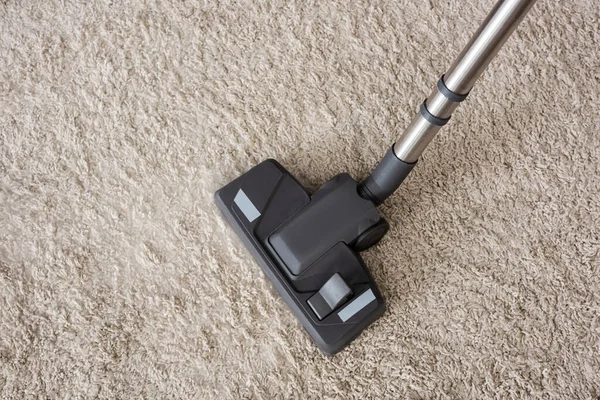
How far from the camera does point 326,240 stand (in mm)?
873

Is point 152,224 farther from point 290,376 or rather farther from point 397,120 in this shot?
point 397,120

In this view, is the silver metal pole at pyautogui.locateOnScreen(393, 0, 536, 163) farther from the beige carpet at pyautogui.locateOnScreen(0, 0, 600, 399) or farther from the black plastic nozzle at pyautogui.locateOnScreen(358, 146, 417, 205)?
the beige carpet at pyautogui.locateOnScreen(0, 0, 600, 399)

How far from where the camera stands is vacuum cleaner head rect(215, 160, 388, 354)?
0.87 metres

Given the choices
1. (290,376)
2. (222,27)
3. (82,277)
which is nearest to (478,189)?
(290,376)

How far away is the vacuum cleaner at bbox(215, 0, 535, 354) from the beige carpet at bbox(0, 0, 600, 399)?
0.21 ft

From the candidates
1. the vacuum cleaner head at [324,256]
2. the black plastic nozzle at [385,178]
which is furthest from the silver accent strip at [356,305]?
the black plastic nozzle at [385,178]

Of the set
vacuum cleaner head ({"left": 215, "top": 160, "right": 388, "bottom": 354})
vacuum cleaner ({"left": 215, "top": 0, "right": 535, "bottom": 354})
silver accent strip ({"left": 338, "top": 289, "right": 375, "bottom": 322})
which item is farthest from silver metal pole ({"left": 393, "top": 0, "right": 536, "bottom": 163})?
silver accent strip ({"left": 338, "top": 289, "right": 375, "bottom": 322})

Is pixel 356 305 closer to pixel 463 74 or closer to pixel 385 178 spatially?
pixel 385 178

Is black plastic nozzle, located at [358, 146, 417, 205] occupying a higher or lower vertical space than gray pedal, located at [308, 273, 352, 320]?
higher

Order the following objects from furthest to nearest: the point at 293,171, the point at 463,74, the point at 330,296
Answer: the point at 293,171
the point at 330,296
the point at 463,74

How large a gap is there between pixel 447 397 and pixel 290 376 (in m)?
0.26

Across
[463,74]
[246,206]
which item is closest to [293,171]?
[246,206]

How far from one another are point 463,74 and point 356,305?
0.39 meters

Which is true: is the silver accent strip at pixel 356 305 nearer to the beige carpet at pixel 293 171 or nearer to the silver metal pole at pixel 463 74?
the beige carpet at pixel 293 171
